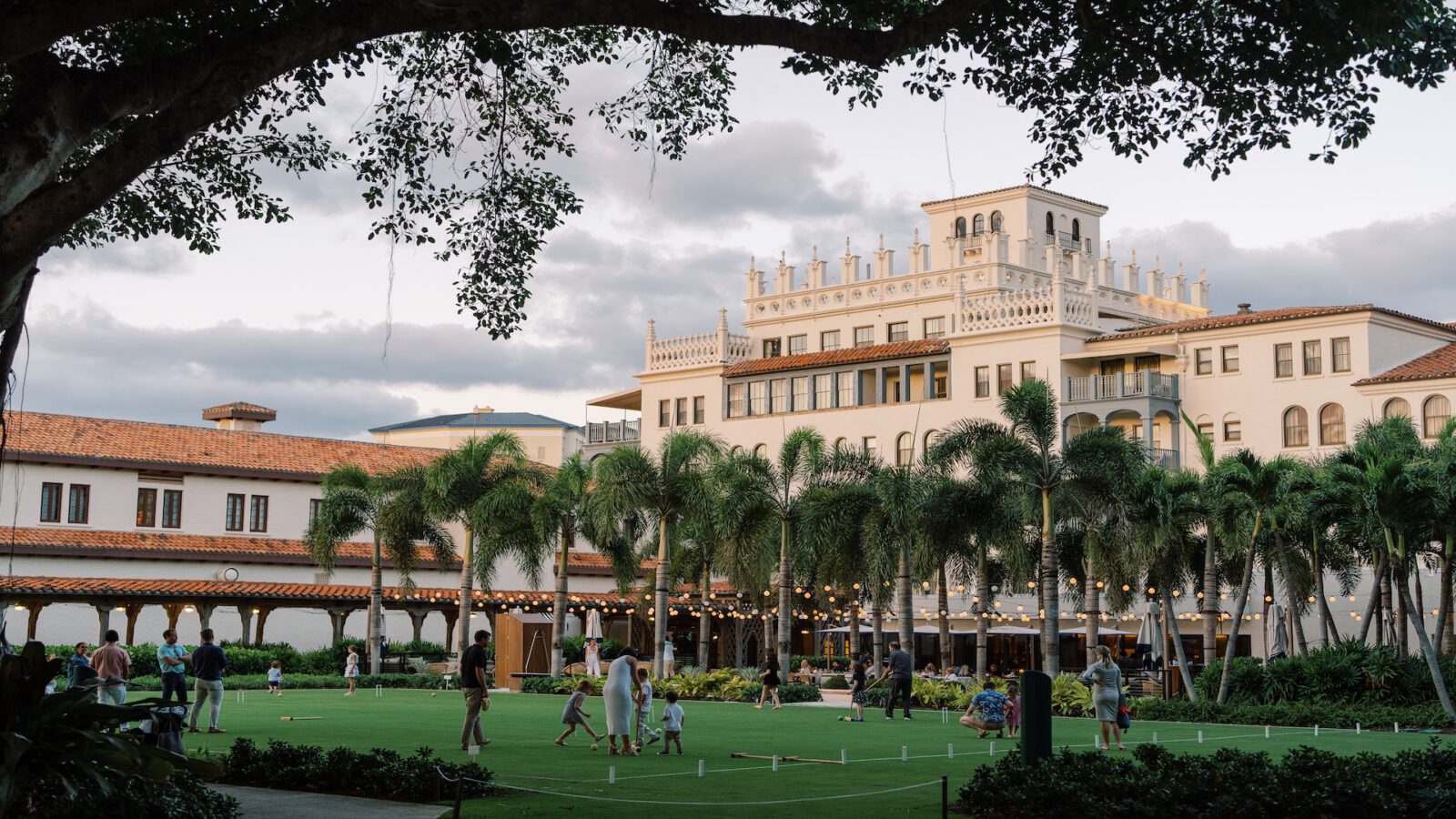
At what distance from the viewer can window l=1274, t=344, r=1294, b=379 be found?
56.7 metres

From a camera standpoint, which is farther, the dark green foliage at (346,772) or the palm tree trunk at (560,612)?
the palm tree trunk at (560,612)

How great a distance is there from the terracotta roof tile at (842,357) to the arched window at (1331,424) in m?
15.1

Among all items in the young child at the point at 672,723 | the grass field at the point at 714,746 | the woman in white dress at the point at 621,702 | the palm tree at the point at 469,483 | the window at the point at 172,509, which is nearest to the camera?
the grass field at the point at 714,746

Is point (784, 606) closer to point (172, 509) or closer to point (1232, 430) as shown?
point (1232, 430)

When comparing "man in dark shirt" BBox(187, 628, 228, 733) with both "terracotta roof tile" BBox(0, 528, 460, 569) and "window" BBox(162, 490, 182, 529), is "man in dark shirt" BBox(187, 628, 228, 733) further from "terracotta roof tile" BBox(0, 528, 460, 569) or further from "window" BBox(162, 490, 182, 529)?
"window" BBox(162, 490, 182, 529)

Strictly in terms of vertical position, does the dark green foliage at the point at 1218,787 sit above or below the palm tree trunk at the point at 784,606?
below

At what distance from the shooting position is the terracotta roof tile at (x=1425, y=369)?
52.5 metres

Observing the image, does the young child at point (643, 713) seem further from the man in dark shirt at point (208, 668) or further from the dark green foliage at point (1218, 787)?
the dark green foliage at point (1218, 787)

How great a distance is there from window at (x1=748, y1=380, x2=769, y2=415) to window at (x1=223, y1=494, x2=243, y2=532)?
2260 centimetres

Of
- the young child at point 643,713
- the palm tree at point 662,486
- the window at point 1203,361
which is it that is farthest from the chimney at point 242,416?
the young child at point 643,713

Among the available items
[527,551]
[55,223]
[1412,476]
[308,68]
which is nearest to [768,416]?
[527,551]

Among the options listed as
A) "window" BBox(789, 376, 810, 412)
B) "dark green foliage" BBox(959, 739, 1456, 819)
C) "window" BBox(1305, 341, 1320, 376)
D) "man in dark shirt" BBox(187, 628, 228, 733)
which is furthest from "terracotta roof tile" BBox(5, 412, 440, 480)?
"dark green foliage" BBox(959, 739, 1456, 819)

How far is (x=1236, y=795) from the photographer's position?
13203mm

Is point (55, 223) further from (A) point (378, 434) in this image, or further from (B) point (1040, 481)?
(A) point (378, 434)
